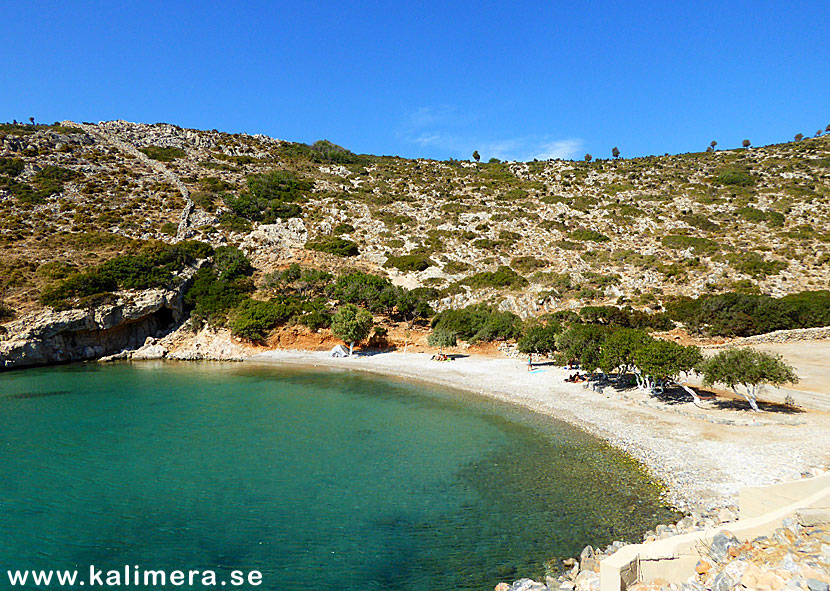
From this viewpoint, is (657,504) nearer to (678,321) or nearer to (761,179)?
(678,321)

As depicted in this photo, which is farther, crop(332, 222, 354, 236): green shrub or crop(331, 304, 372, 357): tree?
crop(332, 222, 354, 236): green shrub

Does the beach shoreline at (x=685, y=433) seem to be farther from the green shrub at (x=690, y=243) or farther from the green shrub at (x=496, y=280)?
the green shrub at (x=690, y=243)

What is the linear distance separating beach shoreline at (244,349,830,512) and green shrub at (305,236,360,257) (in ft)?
118

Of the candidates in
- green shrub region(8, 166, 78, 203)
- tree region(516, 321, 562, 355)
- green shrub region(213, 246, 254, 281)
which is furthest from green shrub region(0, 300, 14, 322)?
tree region(516, 321, 562, 355)

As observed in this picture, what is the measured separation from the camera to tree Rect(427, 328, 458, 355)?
40.2 m

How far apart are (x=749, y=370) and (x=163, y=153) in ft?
320

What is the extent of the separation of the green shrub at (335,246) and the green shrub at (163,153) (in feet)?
131

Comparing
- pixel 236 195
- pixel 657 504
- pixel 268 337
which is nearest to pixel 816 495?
pixel 657 504

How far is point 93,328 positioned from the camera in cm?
4319

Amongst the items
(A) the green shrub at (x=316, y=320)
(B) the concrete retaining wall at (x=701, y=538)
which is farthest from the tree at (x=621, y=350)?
(A) the green shrub at (x=316, y=320)

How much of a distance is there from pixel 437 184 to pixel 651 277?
49.3 meters

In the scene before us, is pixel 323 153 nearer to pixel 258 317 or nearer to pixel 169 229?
pixel 169 229

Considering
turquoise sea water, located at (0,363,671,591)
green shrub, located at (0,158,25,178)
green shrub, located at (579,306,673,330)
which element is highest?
green shrub, located at (0,158,25,178)

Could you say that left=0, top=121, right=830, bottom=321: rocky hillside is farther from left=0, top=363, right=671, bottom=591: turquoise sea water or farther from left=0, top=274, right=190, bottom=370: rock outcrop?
left=0, top=363, right=671, bottom=591: turquoise sea water
